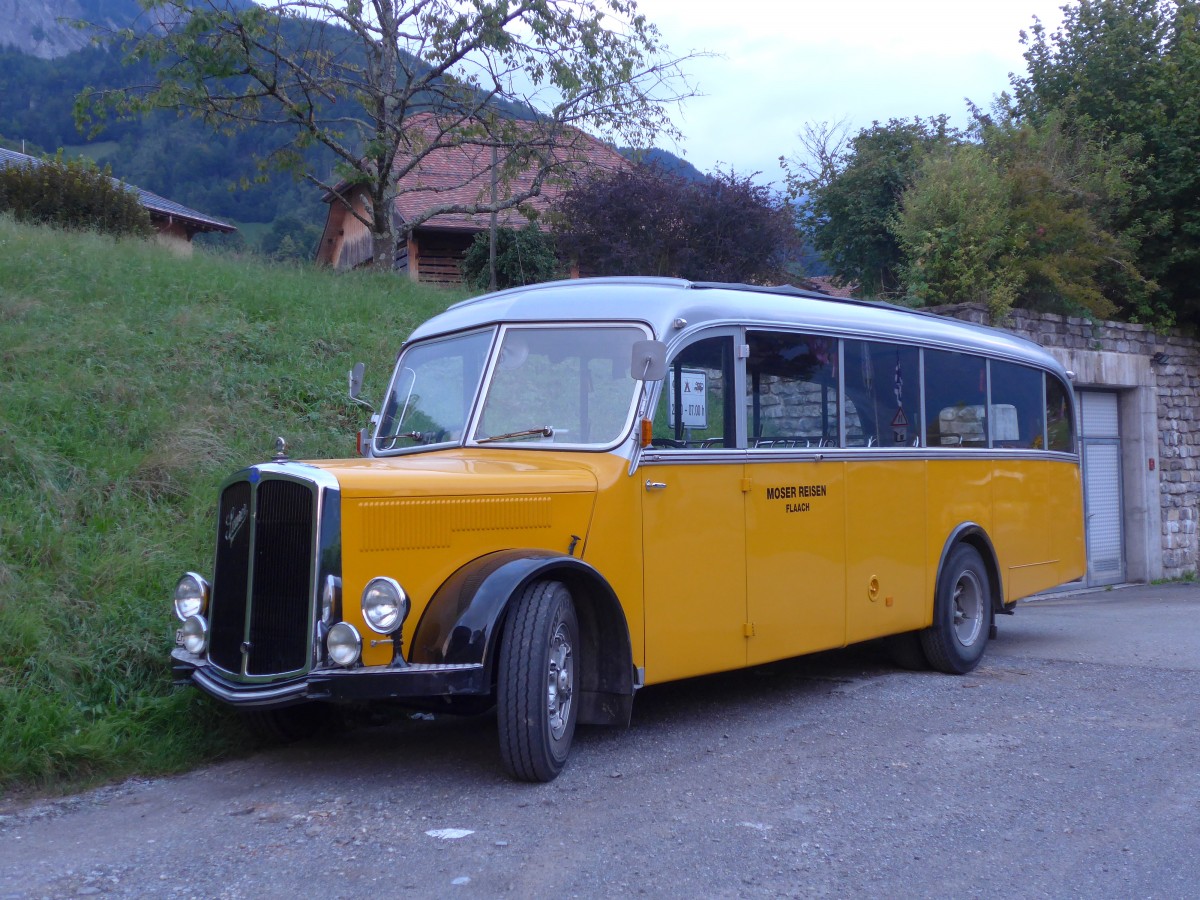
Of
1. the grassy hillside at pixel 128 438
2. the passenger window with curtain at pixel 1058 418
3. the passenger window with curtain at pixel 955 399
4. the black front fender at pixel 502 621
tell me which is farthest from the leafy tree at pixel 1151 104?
the black front fender at pixel 502 621

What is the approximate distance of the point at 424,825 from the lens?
477 centimetres

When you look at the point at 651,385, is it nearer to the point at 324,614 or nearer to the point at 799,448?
the point at 799,448

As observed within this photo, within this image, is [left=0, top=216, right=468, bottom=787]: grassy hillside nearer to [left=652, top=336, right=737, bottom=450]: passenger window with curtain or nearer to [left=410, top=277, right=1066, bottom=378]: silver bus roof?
[left=410, top=277, right=1066, bottom=378]: silver bus roof

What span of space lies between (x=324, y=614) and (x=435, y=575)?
0.53 meters

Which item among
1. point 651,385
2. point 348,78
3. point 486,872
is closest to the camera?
point 486,872

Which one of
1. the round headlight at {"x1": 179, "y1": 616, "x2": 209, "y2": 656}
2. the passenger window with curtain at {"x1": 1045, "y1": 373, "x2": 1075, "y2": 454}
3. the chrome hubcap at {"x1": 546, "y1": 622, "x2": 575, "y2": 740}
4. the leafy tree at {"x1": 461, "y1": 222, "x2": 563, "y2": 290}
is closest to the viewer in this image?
the chrome hubcap at {"x1": 546, "y1": 622, "x2": 575, "y2": 740}

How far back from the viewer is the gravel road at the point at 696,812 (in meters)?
4.21

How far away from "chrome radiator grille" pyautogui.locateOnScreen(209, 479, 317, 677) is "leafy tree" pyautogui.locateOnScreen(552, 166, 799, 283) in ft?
40.5

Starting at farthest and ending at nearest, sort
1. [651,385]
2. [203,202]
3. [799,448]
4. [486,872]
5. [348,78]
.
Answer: [203,202] → [348,78] → [799,448] → [651,385] → [486,872]

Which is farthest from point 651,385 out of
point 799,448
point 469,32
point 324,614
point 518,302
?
point 469,32

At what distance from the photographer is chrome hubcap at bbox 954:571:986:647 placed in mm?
8648

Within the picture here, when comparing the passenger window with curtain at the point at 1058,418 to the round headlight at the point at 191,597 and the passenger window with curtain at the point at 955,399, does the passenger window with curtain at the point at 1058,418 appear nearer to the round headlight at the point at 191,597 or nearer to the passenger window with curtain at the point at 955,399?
the passenger window with curtain at the point at 955,399

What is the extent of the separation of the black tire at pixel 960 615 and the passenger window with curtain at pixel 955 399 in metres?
0.83

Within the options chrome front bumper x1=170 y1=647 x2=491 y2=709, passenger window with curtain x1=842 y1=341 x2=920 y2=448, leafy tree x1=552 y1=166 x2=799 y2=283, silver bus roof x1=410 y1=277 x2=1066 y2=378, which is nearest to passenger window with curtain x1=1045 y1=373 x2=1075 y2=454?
passenger window with curtain x1=842 y1=341 x2=920 y2=448
